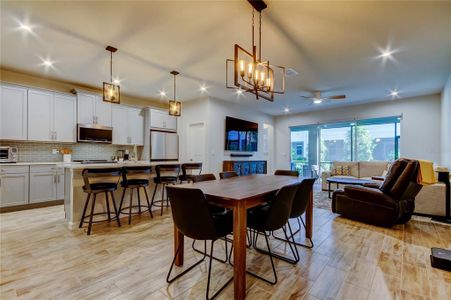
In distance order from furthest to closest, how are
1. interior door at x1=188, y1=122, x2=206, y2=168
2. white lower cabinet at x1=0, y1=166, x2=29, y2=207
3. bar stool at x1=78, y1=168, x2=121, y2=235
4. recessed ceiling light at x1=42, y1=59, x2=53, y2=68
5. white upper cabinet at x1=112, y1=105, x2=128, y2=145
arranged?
interior door at x1=188, y1=122, x2=206, y2=168
white upper cabinet at x1=112, y1=105, x2=128, y2=145
white lower cabinet at x1=0, y1=166, x2=29, y2=207
recessed ceiling light at x1=42, y1=59, x2=53, y2=68
bar stool at x1=78, y1=168, x2=121, y2=235

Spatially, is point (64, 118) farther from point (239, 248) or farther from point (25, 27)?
point (239, 248)

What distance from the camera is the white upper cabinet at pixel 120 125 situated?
555 cm

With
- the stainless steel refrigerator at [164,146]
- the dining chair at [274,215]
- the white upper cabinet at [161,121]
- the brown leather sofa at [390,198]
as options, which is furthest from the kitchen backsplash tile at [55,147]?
the brown leather sofa at [390,198]

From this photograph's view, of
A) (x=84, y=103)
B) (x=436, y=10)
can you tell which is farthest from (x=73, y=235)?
(x=436, y=10)

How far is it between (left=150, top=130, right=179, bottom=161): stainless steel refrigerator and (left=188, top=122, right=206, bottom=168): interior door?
51cm

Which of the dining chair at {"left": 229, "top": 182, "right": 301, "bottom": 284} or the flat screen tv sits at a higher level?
the flat screen tv

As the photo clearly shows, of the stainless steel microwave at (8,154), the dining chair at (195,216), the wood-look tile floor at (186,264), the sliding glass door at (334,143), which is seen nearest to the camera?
the dining chair at (195,216)

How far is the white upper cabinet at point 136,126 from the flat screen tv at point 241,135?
2.47 meters

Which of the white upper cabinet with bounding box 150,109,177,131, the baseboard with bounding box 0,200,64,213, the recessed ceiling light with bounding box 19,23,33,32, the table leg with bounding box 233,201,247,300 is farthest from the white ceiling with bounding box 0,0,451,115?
the baseboard with bounding box 0,200,64,213

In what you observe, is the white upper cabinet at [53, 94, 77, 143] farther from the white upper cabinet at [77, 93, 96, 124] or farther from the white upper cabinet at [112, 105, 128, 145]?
the white upper cabinet at [112, 105, 128, 145]

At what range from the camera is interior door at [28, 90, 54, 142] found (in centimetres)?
436

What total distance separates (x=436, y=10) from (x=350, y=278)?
9.79 feet

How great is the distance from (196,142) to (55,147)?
3342 mm

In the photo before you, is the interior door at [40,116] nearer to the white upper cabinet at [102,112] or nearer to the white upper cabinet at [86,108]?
the white upper cabinet at [86,108]
